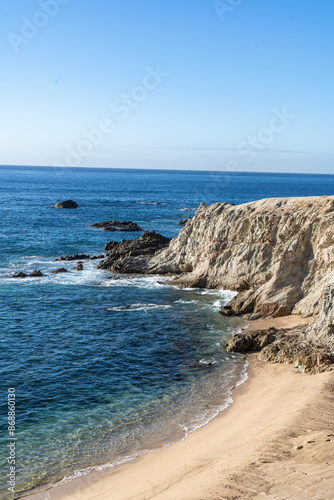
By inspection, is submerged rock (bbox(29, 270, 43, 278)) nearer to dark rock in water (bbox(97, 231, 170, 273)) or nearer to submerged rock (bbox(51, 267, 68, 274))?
submerged rock (bbox(51, 267, 68, 274))

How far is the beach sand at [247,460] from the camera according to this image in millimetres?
13125

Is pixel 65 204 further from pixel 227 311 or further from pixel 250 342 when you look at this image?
pixel 250 342

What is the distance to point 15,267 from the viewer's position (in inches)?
1873

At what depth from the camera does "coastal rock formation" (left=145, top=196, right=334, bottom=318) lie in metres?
31.6

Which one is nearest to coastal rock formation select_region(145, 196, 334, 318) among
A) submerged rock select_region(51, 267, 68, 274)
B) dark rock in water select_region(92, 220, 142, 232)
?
submerged rock select_region(51, 267, 68, 274)

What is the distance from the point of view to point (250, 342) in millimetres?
27016

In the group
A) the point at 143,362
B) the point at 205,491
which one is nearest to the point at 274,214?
the point at 143,362

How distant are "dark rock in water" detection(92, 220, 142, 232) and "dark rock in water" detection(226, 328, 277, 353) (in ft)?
156

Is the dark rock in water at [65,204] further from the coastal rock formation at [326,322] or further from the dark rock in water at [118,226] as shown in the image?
the coastal rock formation at [326,322]

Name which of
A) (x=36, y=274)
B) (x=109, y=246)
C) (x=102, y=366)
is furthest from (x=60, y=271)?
(x=102, y=366)

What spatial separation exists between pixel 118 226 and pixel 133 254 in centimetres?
2722

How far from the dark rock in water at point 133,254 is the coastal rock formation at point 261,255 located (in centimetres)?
122

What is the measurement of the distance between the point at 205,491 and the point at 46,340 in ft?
56.2

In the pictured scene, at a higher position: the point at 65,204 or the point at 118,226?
the point at 65,204
